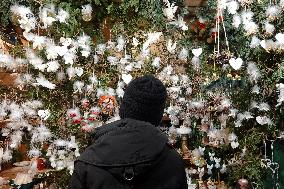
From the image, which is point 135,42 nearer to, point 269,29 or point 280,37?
point 269,29

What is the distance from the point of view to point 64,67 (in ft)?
20.4

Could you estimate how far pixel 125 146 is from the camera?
2.55 metres

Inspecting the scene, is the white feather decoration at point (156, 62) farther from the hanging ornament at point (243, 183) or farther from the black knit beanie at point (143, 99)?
the black knit beanie at point (143, 99)

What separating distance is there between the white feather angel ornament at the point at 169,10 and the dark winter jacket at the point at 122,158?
154 inches

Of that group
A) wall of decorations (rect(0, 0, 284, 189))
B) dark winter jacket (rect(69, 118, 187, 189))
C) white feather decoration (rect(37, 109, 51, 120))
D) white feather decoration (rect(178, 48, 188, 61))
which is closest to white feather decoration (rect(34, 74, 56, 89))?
wall of decorations (rect(0, 0, 284, 189))

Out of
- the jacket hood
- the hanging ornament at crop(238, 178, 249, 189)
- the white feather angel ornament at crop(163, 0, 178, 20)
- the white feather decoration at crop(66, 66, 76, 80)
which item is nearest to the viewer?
the jacket hood

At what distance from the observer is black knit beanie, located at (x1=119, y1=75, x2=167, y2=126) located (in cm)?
264

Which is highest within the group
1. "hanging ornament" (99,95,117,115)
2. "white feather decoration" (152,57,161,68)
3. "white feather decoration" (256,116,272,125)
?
"white feather decoration" (152,57,161,68)

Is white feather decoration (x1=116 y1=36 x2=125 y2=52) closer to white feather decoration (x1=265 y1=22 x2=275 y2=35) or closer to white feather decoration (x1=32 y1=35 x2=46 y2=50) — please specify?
white feather decoration (x1=32 y1=35 x2=46 y2=50)

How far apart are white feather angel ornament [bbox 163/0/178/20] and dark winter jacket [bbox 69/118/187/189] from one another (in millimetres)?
3900

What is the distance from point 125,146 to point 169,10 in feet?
13.4

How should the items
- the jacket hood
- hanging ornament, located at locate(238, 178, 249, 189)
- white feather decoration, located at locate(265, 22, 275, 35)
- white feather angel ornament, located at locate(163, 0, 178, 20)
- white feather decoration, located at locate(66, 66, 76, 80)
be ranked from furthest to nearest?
white feather angel ornament, located at locate(163, 0, 178, 20) < white feather decoration, located at locate(66, 66, 76, 80) < white feather decoration, located at locate(265, 22, 275, 35) < hanging ornament, located at locate(238, 178, 249, 189) < the jacket hood

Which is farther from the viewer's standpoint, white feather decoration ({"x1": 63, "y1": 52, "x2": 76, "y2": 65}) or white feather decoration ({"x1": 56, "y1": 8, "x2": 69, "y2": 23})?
white feather decoration ({"x1": 56, "y1": 8, "x2": 69, "y2": 23})

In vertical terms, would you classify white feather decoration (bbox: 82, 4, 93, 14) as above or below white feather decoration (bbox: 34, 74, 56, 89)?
above
